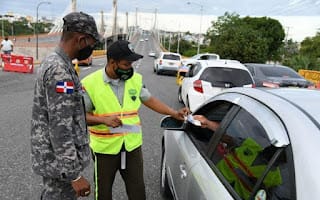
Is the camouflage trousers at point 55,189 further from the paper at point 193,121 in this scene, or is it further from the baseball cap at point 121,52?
the paper at point 193,121

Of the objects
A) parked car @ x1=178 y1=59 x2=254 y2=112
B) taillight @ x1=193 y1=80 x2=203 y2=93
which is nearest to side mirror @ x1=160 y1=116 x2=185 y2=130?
parked car @ x1=178 y1=59 x2=254 y2=112

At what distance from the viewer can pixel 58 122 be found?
7.31 feet

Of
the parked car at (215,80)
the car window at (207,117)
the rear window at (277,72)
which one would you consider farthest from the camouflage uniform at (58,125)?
the rear window at (277,72)

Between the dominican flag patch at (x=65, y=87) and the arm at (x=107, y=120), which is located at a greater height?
the dominican flag patch at (x=65, y=87)

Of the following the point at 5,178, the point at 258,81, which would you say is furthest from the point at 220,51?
the point at 5,178

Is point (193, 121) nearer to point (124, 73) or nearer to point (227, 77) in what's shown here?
point (124, 73)

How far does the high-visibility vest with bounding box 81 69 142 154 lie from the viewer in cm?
306

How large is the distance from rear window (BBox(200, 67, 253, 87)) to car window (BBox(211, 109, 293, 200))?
6263mm

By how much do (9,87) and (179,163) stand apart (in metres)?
11.7

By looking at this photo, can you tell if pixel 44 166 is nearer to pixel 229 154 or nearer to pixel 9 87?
pixel 229 154

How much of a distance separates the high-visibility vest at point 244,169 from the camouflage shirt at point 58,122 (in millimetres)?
891

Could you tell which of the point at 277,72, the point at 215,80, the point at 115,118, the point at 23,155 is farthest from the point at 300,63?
the point at 115,118

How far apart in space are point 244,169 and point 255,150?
0.46ft

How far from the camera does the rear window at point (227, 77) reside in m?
8.86
